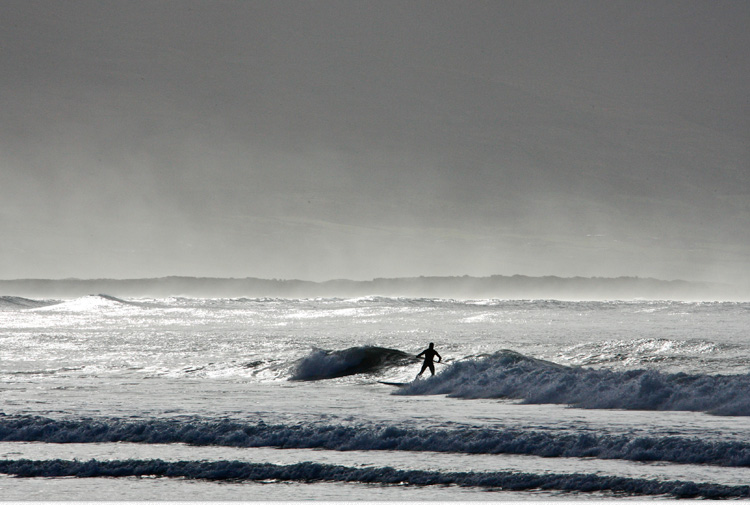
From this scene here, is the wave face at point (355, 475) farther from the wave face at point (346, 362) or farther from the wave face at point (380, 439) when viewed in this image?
the wave face at point (346, 362)

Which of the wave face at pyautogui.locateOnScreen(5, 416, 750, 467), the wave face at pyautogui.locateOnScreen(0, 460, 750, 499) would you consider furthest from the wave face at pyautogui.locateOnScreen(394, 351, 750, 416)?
the wave face at pyautogui.locateOnScreen(0, 460, 750, 499)

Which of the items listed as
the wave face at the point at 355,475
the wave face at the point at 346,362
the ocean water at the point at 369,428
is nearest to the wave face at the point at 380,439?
the ocean water at the point at 369,428

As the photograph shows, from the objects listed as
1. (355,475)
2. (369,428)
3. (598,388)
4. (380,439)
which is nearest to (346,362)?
(598,388)

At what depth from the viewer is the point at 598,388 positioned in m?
22.6

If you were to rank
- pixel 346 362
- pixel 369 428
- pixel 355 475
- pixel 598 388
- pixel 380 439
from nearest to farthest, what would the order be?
pixel 355 475 → pixel 380 439 → pixel 369 428 → pixel 598 388 → pixel 346 362

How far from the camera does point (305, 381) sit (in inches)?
1179

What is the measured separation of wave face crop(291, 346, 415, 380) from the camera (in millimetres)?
31609

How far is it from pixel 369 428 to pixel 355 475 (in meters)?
3.15

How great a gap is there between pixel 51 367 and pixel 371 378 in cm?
1332

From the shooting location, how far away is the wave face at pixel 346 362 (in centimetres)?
3161

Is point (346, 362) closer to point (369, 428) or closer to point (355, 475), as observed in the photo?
point (369, 428)

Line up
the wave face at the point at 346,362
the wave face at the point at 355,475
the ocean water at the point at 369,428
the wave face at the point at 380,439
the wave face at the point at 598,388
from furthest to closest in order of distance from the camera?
the wave face at the point at 346,362
the wave face at the point at 598,388
the wave face at the point at 380,439
the ocean water at the point at 369,428
the wave face at the point at 355,475

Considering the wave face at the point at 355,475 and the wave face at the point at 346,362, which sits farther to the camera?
the wave face at the point at 346,362

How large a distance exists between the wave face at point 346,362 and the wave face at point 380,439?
13.8m
